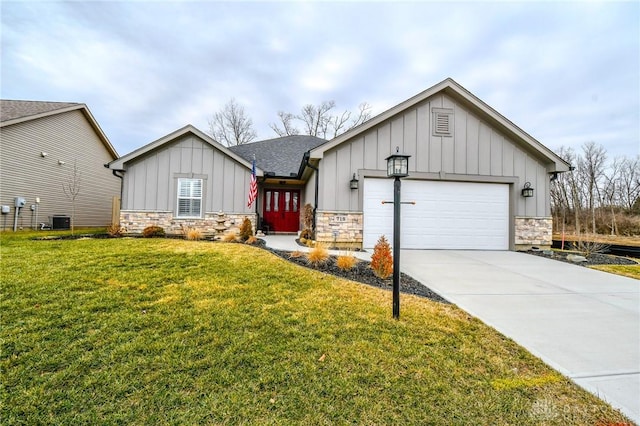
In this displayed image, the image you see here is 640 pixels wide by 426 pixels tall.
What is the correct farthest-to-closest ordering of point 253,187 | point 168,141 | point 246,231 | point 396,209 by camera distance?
point 168,141, point 253,187, point 246,231, point 396,209

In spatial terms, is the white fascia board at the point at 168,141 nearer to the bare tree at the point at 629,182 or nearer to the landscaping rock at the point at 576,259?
the landscaping rock at the point at 576,259

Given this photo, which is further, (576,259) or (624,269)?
(576,259)

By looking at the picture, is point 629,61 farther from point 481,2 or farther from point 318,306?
point 318,306

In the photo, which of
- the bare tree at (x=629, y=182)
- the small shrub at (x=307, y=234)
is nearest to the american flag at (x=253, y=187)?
the small shrub at (x=307, y=234)

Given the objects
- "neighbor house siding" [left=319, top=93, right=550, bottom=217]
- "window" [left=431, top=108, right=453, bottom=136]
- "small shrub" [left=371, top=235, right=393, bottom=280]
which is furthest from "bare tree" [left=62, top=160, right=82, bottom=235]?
"window" [left=431, top=108, right=453, bottom=136]

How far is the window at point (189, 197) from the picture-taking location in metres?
10.4

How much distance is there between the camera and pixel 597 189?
22109mm

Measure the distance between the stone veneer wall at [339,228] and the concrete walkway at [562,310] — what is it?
2043mm

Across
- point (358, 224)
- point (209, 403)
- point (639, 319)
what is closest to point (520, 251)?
point (358, 224)

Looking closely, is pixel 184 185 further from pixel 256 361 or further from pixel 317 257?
pixel 256 361

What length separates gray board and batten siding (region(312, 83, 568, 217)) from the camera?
862cm

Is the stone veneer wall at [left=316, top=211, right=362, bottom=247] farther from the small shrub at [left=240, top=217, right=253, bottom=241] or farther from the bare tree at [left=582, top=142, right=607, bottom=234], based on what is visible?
the bare tree at [left=582, top=142, right=607, bottom=234]

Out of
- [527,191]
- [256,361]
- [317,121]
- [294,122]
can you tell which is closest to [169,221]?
[256,361]

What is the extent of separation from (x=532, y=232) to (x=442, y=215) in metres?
3.13
